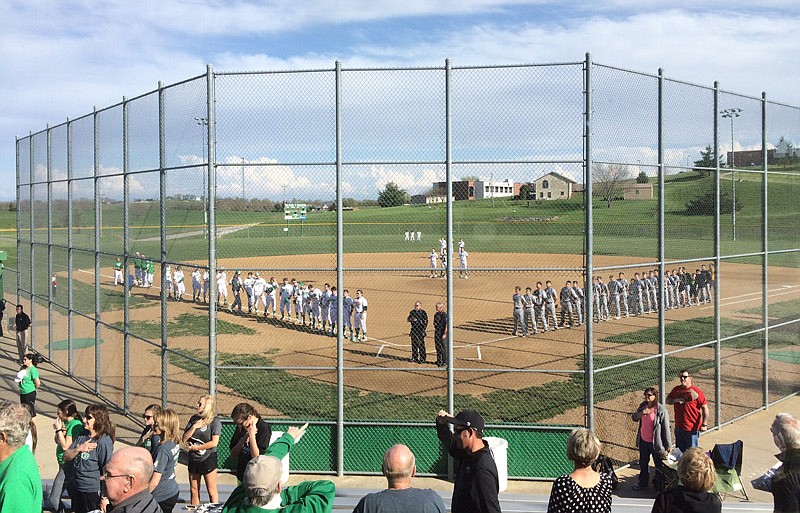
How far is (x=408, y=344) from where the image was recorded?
1897 centimetres

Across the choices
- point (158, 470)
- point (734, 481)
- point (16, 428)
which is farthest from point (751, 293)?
point (16, 428)

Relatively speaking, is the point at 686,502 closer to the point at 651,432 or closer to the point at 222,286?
the point at 651,432

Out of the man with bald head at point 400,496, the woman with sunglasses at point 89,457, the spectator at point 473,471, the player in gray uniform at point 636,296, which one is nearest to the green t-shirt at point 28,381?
the woman with sunglasses at point 89,457

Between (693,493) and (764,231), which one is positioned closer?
(693,493)

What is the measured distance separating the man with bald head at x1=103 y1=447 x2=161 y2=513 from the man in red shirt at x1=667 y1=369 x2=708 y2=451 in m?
7.79

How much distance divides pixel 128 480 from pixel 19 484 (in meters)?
0.57

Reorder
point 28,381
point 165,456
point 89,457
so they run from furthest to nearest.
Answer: point 28,381, point 89,457, point 165,456

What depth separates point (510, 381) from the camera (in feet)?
50.1

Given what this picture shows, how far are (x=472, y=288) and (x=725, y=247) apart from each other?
448 inches

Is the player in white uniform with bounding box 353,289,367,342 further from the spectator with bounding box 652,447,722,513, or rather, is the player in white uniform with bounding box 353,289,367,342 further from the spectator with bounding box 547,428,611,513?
the spectator with bounding box 652,447,722,513

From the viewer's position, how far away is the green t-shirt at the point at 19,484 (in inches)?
137

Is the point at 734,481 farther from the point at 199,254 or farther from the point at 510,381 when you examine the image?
the point at 199,254

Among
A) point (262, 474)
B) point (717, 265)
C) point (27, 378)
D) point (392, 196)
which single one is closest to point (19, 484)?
point (262, 474)

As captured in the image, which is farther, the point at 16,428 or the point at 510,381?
the point at 510,381
